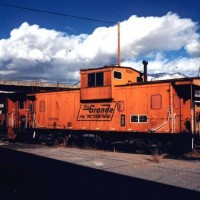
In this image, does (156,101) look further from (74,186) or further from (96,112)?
(74,186)

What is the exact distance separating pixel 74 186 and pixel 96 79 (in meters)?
10.2

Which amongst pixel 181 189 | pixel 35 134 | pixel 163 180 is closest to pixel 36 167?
pixel 163 180

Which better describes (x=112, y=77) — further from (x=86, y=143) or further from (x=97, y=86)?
(x=86, y=143)

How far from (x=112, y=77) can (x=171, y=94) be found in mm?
3728

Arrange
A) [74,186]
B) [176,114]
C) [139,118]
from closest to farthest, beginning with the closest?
[74,186] < [176,114] < [139,118]

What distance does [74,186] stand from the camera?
330 inches

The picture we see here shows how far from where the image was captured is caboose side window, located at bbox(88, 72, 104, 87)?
1767cm

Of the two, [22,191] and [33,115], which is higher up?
[33,115]

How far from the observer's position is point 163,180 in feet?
29.9

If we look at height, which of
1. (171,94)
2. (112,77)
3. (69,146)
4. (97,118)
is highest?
(112,77)

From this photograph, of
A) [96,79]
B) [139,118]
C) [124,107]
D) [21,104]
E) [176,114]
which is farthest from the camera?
[21,104]

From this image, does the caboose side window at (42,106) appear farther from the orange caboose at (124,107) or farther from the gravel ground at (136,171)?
the gravel ground at (136,171)

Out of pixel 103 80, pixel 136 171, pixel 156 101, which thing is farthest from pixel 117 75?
pixel 136 171

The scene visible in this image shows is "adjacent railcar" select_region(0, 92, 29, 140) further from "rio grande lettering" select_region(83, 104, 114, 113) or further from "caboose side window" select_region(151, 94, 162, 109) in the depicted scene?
"caboose side window" select_region(151, 94, 162, 109)
